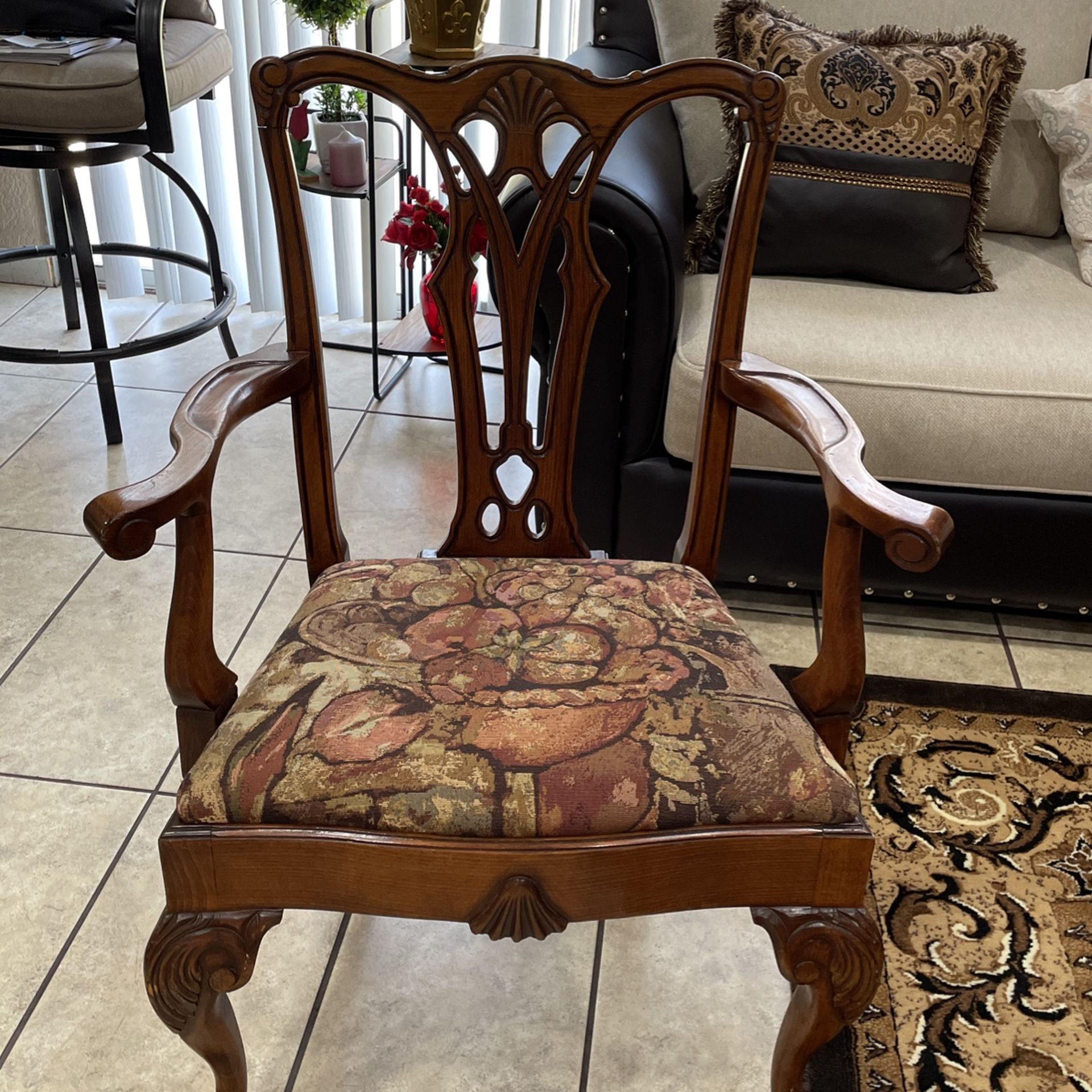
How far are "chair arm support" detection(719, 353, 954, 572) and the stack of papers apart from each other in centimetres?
131

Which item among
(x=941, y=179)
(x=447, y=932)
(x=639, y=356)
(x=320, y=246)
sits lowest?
(x=447, y=932)

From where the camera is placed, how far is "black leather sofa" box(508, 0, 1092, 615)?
156 cm

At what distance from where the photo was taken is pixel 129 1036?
1180 millimetres

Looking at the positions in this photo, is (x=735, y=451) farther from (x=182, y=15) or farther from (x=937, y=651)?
(x=182, y=15)

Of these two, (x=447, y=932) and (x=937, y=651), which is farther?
(x=937, y=651)

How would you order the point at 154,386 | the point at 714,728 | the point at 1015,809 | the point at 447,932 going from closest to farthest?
the point at 714,728
the point at 447,932
the point at 1015,809
the point at 154,386

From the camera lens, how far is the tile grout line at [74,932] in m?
1.17

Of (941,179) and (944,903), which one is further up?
(941,179)

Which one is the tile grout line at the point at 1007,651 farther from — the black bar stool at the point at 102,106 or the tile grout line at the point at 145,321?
the tile grout line at the point at 145,321

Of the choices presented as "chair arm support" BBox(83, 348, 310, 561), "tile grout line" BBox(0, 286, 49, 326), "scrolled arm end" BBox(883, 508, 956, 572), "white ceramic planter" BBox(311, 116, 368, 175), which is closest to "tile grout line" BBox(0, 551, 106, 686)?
"chair arm support" BBox(83, 348, 310, 561)

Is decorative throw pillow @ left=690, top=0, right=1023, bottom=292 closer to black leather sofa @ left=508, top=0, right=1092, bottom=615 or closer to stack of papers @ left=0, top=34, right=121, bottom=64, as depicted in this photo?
black leather sofa @ left=508, top=0, right=1092, bottom=615

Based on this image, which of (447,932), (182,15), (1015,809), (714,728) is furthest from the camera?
(182,15)

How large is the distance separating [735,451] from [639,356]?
0.19 m

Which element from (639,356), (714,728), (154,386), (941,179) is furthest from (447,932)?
(154,386)
